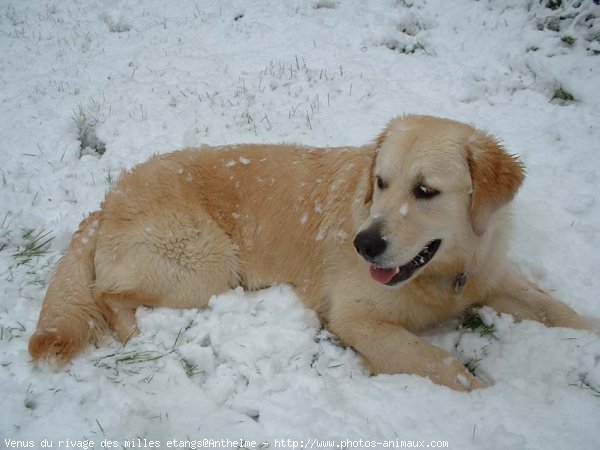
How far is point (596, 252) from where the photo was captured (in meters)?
3.72

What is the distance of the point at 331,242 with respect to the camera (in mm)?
3652

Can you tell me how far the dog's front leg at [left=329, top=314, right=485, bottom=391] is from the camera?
9.27 feet

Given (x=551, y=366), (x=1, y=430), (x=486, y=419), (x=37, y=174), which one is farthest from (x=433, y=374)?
(x=37, y=174)

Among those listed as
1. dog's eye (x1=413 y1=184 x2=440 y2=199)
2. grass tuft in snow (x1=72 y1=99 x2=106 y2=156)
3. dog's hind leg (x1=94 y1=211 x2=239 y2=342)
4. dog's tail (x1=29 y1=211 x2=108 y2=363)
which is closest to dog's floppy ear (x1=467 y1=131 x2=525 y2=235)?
dog's eye (x1=413 y1=184 x2=440 y2=199)

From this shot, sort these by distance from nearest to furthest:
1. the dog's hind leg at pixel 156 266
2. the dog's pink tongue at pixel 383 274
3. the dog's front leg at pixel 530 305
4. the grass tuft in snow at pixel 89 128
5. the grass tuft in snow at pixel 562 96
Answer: the dog's pink tongue at pixel 383 274 → the dog's front leg at pixel 530 305 → the dog's hind leg at pixel 156 266 → the grass tuft in snow at pixel 562 96 → the grass tuft in snow at pixel 89 128

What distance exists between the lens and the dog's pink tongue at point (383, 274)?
2.93 metres

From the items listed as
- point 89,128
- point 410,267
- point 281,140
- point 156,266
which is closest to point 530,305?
point 410,267

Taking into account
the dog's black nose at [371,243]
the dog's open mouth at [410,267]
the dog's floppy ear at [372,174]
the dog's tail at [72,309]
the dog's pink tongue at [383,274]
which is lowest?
the dog's tail at [72,309]

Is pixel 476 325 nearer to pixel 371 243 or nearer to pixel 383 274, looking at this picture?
pixel 383 274

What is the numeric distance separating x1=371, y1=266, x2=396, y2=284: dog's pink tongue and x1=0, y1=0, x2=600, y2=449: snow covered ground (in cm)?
60

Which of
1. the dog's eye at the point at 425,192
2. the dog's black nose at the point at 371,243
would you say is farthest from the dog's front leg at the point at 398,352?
the dog's eye at the point at 425,192

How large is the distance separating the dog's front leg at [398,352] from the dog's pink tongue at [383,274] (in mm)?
427

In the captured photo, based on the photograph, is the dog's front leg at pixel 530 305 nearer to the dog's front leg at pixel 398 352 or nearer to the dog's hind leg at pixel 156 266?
the dog's front leg at pixel 398 352

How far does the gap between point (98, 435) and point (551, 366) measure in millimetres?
2557
